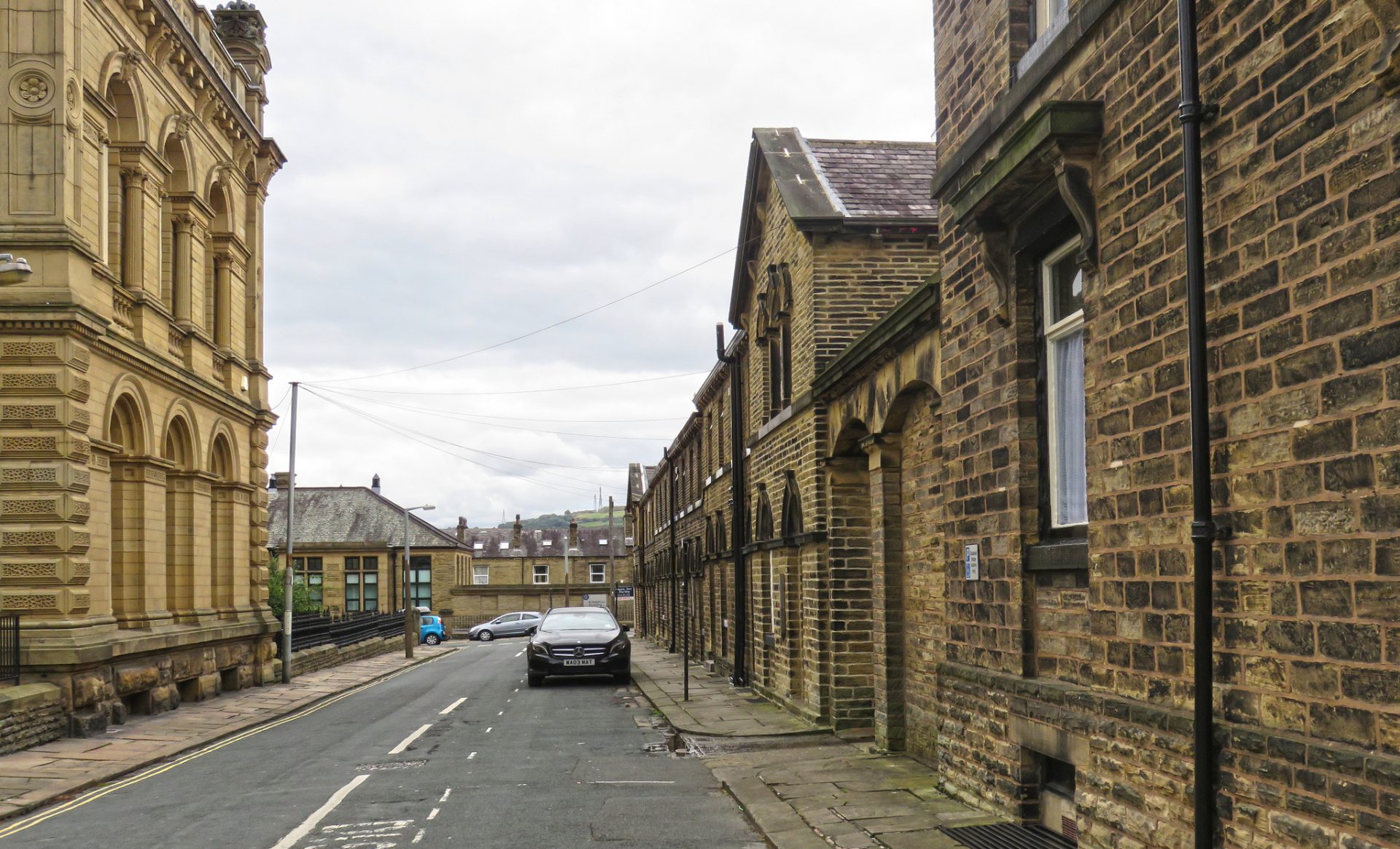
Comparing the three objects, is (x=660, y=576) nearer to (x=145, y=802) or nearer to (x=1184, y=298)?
(x=145, y=802)

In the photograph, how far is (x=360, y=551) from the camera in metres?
76.2

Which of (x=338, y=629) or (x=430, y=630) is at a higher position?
(x=338, y=629)

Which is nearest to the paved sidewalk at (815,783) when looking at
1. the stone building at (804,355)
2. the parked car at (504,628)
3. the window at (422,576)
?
the stone building at (804,355)

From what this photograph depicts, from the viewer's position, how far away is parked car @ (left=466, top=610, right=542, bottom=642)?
62094 mm

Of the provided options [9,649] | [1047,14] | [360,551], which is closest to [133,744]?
[9,649]

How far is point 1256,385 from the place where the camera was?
17.1ft

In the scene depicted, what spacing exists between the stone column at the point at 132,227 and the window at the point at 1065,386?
16616 millimetres

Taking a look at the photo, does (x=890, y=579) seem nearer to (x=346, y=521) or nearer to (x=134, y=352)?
(x=134, y=352)

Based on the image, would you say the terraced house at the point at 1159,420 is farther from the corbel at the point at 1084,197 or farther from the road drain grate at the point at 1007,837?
the road drain grate at the point at 1007,837

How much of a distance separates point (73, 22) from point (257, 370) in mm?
10797

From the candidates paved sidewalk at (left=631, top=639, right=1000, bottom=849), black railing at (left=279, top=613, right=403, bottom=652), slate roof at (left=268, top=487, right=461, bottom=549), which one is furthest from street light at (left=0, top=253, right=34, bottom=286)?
slate roof at (left=268, top=487, right=461, bottom=549)

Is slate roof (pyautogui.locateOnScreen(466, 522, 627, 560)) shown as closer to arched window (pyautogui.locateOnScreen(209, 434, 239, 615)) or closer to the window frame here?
arched window (pyautogui.locateOnScreen(209, 434, 239, 615))

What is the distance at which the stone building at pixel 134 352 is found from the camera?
54.2ft

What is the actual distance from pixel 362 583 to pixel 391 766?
66287mm
